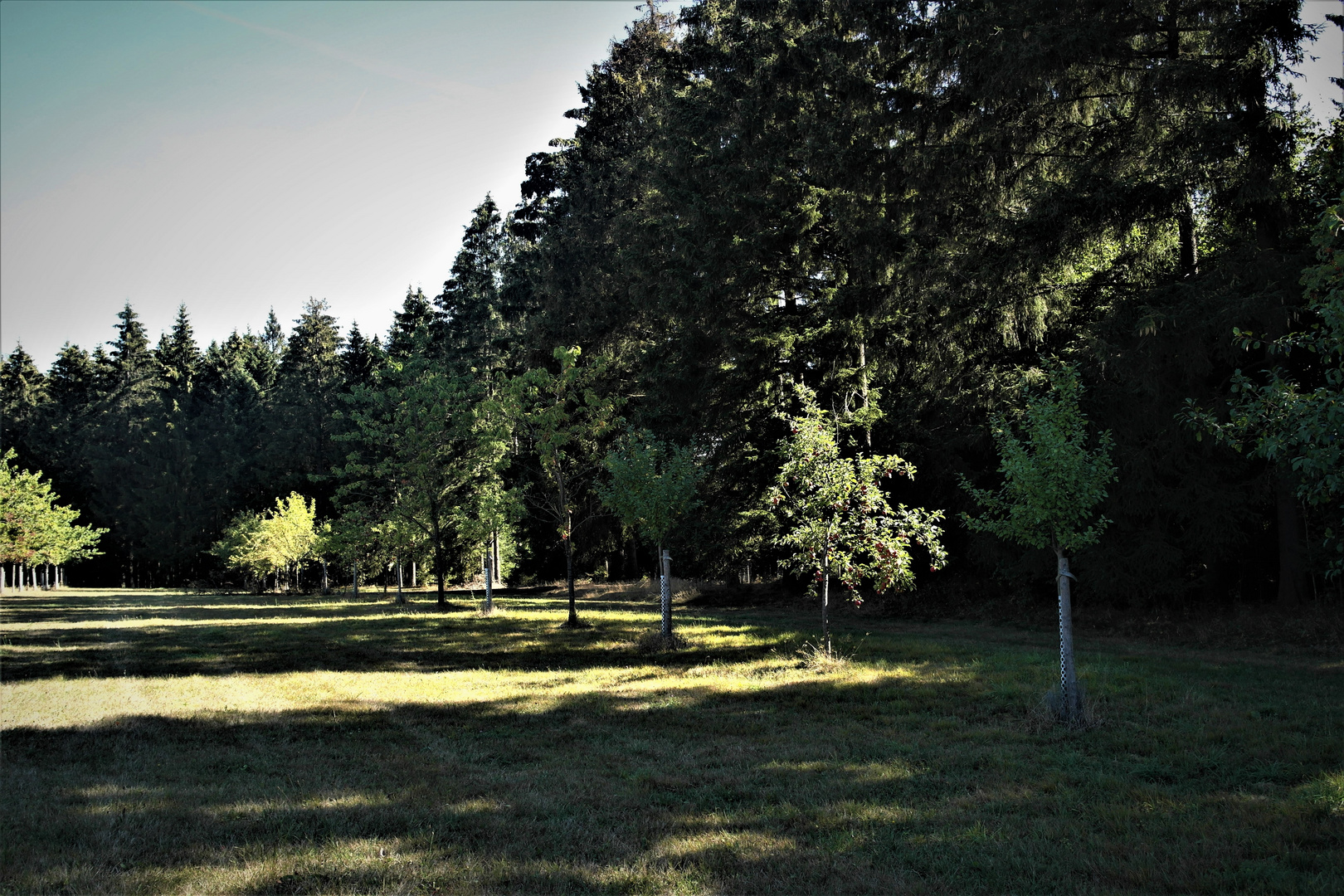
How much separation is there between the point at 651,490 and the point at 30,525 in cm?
3387

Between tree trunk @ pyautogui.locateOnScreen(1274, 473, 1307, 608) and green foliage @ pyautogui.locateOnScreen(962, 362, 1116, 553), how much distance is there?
29.8 ft

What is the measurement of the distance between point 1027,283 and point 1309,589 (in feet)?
29.5

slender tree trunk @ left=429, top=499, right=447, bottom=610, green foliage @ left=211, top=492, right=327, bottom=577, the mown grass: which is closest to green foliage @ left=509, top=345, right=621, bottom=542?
slender tree trunk @ left=429, top=499, right=447, bottom=610

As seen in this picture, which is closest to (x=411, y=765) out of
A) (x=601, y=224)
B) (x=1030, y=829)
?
(x=1030, y=829)

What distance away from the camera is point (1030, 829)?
19.5 ft

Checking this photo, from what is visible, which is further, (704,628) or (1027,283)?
(704,628)

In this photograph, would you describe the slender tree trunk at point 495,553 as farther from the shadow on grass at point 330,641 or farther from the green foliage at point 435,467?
the shadow on grass at point 330,641

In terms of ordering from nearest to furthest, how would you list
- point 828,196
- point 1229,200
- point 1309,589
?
point 1229,200
point 1309,589
point 828,196

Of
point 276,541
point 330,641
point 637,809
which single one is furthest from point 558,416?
point 276,541

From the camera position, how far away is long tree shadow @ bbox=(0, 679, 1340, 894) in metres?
5.18

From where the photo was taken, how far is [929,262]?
19.8 metres

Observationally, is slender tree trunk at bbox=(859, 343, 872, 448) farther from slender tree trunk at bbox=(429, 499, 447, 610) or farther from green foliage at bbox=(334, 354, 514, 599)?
slender tree trunk at bbox=(429, 499, 447, 610)

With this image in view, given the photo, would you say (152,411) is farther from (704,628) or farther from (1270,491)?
(1270,491)

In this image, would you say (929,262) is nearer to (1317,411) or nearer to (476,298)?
(1317,411)
